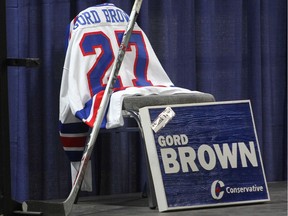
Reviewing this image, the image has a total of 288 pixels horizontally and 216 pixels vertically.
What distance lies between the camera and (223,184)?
281cm

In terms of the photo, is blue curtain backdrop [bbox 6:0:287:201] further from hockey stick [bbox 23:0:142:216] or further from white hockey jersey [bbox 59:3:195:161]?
hockey stick [bbox 23:0:142:216]

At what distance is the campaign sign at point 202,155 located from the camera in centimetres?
275

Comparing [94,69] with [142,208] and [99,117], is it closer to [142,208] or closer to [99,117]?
[99,117]

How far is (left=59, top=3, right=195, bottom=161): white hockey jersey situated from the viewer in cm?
295

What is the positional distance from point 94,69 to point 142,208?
0.60 m

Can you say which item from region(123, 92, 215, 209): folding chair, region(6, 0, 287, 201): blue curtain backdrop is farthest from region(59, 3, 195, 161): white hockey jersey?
region(6, 0, 287, 201): blue curtain backdrop

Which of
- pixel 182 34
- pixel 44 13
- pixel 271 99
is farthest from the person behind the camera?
pixel 271 99

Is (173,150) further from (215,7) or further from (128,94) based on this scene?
(215,7)

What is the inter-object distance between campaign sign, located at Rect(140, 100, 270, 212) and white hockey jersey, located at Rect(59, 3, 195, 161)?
0.50ft

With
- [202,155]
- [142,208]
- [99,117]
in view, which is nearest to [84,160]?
[99,117]

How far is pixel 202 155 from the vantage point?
2.81 metres

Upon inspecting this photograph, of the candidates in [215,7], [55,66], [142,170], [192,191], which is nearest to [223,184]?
[192,191]

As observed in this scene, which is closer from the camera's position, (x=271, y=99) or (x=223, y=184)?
(x=223, y=184)

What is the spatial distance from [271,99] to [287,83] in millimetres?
130
